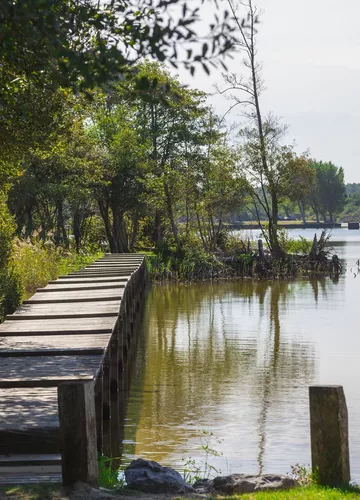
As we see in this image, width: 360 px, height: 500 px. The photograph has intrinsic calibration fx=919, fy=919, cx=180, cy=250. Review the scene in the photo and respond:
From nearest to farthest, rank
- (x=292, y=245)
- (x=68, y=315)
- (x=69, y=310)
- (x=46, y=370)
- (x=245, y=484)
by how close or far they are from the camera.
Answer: (x=245, y=484) < (x=46, y=370) < (x=68, y=315) < (x=69, y=310) < (x=292, y=245)

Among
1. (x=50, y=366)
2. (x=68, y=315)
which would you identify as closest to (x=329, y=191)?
(x=68, y=315)

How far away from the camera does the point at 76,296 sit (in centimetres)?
1634

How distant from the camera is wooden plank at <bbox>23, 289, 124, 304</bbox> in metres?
15.5

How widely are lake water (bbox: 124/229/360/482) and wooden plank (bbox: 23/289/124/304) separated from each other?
1263 mm

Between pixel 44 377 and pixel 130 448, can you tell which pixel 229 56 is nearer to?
pixel 44 377

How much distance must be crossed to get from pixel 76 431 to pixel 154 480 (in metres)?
0.90

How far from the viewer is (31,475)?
618 cm

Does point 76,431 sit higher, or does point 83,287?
point 83,287

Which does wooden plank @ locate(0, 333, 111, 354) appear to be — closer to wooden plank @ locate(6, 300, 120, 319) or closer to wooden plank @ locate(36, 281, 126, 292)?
wooden plank @ locate(6, 300, 120, 319)

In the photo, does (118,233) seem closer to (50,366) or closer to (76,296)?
(76,296)

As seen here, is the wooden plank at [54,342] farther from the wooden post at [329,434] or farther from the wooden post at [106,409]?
the wooden post at [329,434]

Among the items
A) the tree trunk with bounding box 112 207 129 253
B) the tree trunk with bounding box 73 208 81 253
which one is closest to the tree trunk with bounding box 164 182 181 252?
the tree trunk with bounding box 112 207 129 253

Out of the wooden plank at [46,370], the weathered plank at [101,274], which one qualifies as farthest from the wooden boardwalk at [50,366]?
the weathered plank at [101,274]

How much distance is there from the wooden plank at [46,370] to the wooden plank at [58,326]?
205 cm
